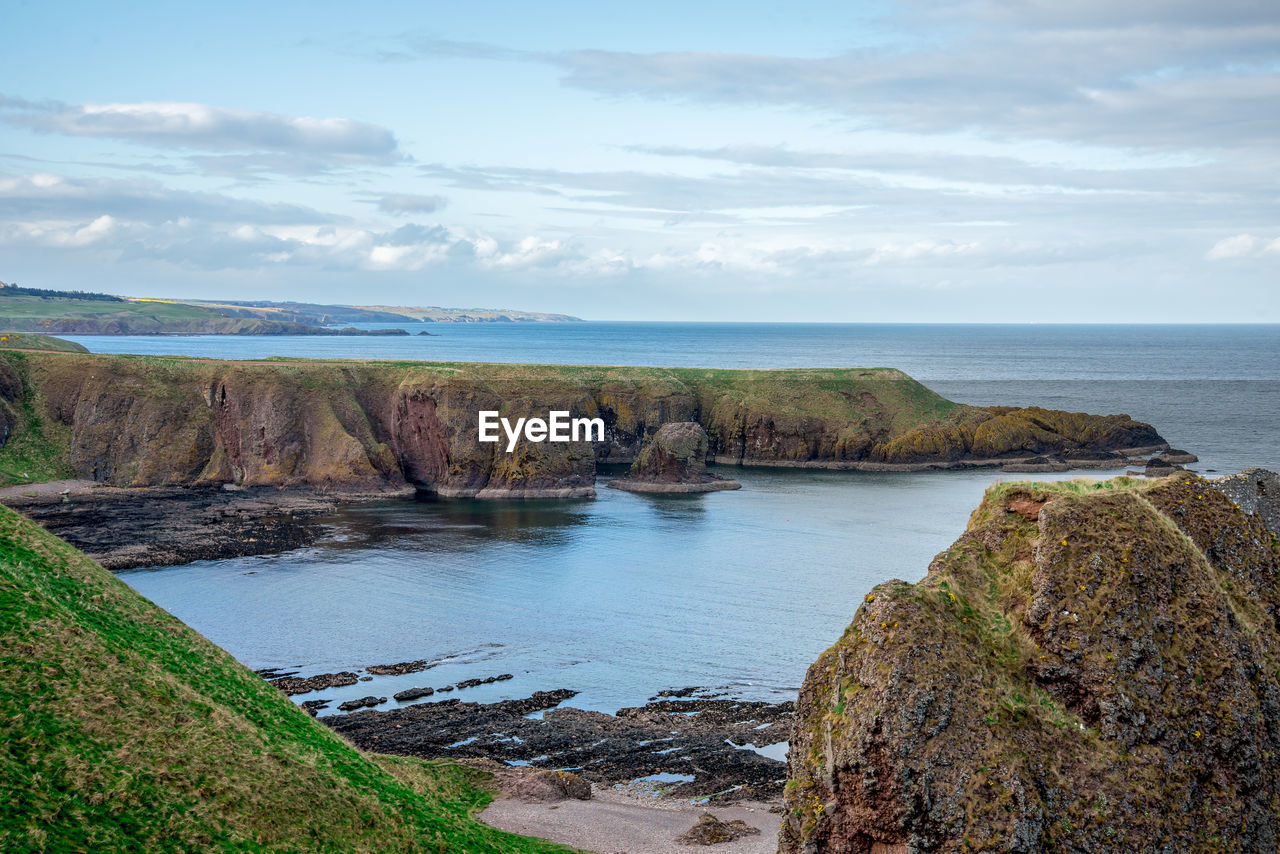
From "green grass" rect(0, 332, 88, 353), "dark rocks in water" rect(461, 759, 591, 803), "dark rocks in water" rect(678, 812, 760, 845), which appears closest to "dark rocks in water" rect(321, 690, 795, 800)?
"dark rocks in water" rect(461, 759, 591, 803)

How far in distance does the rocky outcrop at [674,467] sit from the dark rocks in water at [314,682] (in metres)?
55.3

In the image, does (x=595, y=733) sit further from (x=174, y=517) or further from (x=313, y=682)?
(x=174, y=517)

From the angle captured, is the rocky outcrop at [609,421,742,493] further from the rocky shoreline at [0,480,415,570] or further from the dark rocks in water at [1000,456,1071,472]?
the dark rocks in water at [1000,456,1071,472]

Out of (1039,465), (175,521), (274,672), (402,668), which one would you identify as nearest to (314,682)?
(274,672)

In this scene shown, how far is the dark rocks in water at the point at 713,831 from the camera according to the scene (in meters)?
27.3

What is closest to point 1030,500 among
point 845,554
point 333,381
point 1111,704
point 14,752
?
point 1111,704

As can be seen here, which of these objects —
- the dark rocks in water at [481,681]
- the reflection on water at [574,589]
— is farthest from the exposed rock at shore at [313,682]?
the dark rocks in water at [481,681]

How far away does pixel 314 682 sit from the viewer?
1686 inches

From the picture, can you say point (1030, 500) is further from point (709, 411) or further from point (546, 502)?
point (709, 411)

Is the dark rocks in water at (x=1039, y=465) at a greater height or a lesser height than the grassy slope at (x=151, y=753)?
lesser

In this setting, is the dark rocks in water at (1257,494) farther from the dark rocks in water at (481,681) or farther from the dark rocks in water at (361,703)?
the dark rocks in water at (361,703)

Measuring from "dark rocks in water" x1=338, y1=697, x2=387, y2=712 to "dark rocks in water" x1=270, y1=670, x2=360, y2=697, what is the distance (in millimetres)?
2181

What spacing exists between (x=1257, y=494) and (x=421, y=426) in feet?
282

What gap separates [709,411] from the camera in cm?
12331
